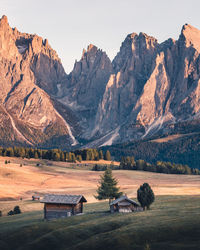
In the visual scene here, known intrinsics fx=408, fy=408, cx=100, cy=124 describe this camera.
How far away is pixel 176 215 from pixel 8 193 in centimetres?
6855

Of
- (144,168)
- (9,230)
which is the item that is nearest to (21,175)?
(144,168)

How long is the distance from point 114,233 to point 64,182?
10050cm

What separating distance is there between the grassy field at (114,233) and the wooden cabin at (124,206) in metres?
8.33

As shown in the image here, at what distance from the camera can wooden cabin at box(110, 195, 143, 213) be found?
6950 centimetres

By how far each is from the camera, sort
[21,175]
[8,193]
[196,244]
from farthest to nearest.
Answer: [21,175], [8,193], [196,244]

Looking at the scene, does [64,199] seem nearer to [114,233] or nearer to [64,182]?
[114,233]

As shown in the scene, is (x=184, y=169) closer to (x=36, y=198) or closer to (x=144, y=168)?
(x=144, y=168)

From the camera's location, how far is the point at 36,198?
104562 millimetres

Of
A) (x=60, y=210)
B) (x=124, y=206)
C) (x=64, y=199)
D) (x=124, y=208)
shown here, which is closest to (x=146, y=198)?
(x=124, y=206)

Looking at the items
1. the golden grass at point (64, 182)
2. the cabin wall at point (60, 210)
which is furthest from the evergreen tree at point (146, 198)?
the golden grass at point (64, 182)

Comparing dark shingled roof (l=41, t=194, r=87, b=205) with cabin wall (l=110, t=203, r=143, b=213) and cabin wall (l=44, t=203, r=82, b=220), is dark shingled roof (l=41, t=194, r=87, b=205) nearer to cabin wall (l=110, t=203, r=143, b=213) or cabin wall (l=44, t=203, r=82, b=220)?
cabin wall (l=44, t=203, r=82, b=220)

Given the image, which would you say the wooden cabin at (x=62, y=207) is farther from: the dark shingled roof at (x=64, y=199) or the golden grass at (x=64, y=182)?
the golden grass at (x=64, y=182)

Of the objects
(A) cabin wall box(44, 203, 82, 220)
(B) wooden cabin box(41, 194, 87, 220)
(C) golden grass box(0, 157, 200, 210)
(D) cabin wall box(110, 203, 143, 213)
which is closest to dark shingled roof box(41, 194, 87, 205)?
(B) wooden cabin box(41, 194, 87, 220)

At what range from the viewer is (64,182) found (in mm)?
148000
